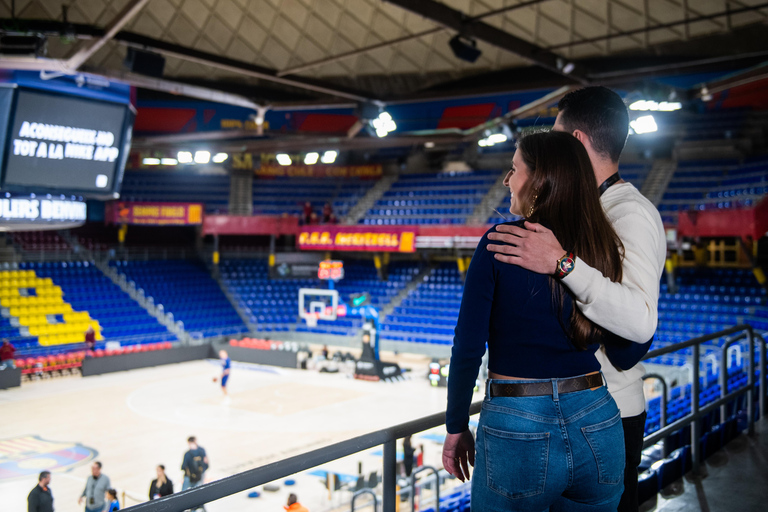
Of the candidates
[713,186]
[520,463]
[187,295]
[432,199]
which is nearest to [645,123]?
[713,186]

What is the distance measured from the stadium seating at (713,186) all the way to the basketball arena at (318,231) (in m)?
0.14

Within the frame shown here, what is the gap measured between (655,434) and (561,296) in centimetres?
325

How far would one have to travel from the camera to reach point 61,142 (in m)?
11.6

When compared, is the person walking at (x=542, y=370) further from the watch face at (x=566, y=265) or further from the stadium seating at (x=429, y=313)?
the stadium seating at (x=429, y=313)

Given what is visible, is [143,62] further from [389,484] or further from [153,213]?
[153,213]

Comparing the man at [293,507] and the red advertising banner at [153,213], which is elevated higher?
the red advertising banner at [153,213]

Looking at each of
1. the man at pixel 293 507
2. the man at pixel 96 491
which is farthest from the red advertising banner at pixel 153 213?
the man at pixel 293 507

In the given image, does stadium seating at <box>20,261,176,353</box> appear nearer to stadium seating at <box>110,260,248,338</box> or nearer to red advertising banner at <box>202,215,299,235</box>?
stadium seating at <box>110,260,248,338</box>

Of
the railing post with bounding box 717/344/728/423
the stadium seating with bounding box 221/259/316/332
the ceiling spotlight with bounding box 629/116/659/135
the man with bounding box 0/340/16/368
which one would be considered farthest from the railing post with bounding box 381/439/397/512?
the stadium seating with bounding box 221/259/316/332

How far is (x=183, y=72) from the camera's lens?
29.6 m

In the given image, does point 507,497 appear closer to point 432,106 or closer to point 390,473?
point 390,473

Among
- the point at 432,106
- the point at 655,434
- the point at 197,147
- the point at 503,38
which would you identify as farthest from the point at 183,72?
the point at 655,434

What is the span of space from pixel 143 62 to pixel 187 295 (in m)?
17.2

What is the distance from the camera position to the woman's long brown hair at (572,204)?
2.03 m
